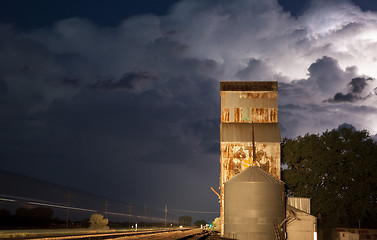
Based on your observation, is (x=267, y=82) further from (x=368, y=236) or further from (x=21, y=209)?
(x=21, y=209)

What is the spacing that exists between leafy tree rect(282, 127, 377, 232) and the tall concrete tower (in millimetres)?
6308

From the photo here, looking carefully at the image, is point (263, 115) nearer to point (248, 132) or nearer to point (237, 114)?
point (237, 114)

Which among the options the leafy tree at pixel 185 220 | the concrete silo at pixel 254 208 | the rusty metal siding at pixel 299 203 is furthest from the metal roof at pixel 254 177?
the leafy tree at pixel 185 220

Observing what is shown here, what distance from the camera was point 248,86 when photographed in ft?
167

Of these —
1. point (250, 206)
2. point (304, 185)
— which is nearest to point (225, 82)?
point (304, 185)

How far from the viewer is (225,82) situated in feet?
167

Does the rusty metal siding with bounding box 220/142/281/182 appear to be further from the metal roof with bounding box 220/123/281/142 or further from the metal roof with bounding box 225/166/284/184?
the metal roof with bounding box 225/166/284/184

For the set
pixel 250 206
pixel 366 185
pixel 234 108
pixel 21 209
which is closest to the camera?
pixel 250 206

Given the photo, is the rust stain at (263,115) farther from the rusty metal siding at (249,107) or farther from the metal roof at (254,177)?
Result: the metal roof at (254,177)

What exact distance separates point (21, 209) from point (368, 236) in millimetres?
75015

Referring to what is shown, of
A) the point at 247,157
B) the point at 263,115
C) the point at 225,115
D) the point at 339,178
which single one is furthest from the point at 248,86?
the point at 339,178

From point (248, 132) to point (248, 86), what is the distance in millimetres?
6462

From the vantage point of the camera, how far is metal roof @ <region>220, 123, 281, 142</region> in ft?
154

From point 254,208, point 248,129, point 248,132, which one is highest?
point 248,129
